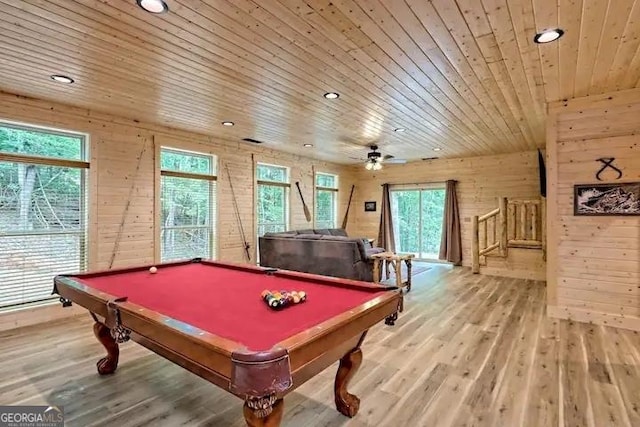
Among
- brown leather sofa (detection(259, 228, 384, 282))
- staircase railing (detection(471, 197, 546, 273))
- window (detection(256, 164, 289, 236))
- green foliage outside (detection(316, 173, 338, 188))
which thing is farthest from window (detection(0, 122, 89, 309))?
staircase railing (detection(471, 197, 546, 273))

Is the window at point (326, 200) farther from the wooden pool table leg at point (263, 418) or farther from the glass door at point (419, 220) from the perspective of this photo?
the wooden pool table leg at point (263, 418)

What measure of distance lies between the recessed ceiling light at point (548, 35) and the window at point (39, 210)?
16.8ft

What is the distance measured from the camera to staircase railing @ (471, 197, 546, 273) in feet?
22.4

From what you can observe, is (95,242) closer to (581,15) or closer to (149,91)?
(149,91)

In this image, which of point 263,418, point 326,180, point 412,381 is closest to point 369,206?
point 326,180

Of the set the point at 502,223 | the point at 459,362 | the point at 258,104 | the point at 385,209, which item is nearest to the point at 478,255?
the point at 502,223

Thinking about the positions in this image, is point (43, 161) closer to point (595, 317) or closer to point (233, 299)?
point (233, 299)

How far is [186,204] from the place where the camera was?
5777mm

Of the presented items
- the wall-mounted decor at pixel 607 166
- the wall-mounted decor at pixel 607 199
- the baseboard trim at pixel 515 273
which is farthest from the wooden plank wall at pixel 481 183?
the wall-mounted decor at pixel 607 166

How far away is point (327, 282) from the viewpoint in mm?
2586

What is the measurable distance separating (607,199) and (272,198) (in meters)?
5.62

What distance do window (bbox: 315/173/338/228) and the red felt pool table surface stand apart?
225 inches

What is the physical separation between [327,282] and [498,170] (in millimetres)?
6795

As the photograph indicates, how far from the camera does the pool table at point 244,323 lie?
4.31 ft
